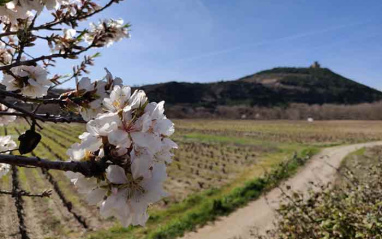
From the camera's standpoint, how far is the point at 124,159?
1.28 meters

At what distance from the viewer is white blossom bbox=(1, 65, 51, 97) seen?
2083mm

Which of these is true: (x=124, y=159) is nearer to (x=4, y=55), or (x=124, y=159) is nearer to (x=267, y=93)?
(x=4, y=55)

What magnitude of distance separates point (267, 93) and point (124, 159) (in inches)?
6386

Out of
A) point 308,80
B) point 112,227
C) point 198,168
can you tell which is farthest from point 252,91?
point 112,227

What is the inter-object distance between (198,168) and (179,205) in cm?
753

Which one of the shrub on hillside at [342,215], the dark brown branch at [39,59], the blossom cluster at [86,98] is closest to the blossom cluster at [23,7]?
the dark brown branch at [39,59]

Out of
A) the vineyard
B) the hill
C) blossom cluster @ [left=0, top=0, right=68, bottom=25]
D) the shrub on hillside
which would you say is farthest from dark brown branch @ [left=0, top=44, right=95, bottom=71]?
the hill

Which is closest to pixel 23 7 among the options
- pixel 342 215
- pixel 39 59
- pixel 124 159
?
pixel 39 59

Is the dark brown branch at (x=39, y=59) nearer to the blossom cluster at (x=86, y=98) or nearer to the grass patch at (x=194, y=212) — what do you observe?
the blossom cluster at (x=86, y=98)

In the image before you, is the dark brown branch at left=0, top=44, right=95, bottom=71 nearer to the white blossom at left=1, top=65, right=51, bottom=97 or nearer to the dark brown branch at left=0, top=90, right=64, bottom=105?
the white blossom at left=1, top=65, right=51, bottom=97

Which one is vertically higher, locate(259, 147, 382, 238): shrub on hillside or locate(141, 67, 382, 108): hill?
locate(141, 67, 382, 108): hill

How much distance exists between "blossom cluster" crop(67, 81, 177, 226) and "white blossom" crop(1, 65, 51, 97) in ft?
3.28

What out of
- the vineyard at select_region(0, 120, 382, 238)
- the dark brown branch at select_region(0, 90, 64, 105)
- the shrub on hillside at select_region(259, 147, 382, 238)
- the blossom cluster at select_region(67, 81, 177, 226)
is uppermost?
the dark brown branch at select_region(0, 90, 64, 105)

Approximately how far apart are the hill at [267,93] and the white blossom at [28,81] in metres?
128
